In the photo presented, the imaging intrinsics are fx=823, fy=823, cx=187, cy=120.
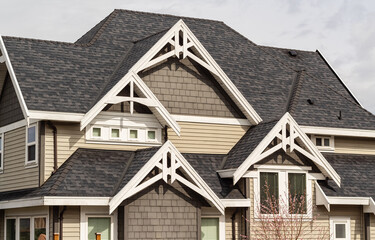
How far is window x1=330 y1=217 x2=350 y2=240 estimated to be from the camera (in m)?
35.7

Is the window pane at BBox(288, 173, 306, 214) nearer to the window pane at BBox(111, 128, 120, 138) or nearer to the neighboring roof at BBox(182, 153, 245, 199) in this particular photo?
the neighboring roof at BBox(182, 153, 245, 199)

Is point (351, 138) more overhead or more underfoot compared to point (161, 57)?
more underfoot

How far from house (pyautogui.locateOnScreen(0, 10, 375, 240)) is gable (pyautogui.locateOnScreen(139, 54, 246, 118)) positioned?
0.05 metres

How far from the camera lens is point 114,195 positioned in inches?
1181

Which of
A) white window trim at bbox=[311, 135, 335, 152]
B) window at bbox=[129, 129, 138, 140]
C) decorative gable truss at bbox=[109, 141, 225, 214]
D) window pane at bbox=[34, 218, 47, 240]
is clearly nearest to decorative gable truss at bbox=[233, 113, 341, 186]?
decorative gable truss at bbox=[109, 141, 225, 214]

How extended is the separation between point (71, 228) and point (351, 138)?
15.1 meters

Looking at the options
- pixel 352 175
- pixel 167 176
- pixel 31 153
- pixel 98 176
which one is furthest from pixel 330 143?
pixel 31 153

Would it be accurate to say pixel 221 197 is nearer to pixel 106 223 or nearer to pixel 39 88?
pixel 106 223

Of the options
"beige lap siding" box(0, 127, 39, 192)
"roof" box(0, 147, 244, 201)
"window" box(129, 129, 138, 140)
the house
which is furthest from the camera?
"window" box(129, 129, 138, 140)

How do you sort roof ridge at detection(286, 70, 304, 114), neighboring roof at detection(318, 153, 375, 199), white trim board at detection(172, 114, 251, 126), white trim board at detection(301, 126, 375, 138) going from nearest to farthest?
white trim board at detection(172, 114, 251, 126)
neighboring roof at detection(318, 153, 375, 199)
white trim board at detection(301, 126, 375, 138)
roof ridge at detection(286, 70, 304, 114)

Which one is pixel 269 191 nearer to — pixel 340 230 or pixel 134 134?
pixel 340 230

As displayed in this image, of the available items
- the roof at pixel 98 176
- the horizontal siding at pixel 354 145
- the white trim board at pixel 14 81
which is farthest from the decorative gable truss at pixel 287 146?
the white trim board at pixel 14 81

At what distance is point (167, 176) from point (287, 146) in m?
5.93

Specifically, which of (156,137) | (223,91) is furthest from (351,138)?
(156,137)
